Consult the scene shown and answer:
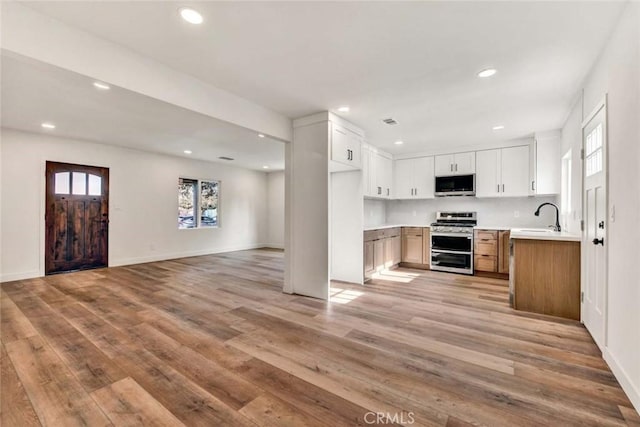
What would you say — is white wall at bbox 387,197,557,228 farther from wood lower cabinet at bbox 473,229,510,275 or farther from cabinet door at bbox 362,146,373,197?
cabinet door at bbox 362,146,373,197

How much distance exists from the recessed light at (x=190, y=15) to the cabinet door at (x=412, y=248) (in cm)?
→ 528

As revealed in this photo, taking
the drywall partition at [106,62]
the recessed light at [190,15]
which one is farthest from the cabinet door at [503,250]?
the recessed light at [190,15]

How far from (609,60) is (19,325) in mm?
5999

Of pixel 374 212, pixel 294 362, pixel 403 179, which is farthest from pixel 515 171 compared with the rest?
pixel 294 362

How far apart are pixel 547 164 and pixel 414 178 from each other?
2.32 m

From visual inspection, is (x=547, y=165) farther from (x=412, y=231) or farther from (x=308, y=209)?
(x=308, y=209)

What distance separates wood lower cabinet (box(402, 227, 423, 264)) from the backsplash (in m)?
0.61

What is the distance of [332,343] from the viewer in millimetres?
2588

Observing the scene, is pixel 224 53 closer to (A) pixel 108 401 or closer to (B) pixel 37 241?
(A) pixel 108 401

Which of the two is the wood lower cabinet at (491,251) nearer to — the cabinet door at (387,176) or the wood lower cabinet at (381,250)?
the wood lower cabinet at (381,250)

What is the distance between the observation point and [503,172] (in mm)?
5352

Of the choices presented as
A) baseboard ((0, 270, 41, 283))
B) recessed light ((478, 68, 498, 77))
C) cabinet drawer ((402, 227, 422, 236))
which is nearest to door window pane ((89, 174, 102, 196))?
baseboard ((0, 270, 41, 283))

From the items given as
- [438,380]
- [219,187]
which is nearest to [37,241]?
[219,187]

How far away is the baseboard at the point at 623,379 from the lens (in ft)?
5.61
